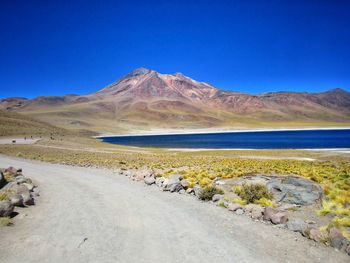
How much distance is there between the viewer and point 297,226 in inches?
360

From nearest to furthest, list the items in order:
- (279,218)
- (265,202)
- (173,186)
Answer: (279,218) → (265,202) → (173,186)

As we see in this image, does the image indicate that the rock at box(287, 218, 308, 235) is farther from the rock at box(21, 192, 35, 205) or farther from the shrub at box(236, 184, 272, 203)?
the rock at box(21, 192, 35, 205)

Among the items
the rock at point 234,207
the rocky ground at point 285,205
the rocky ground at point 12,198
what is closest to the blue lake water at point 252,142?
the rocky ground at point 285,205

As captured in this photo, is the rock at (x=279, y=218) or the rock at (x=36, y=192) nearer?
the rock at (x=279, y=218)

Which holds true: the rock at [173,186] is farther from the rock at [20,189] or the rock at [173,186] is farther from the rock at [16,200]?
the rock at [16,200]

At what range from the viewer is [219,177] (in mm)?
18500

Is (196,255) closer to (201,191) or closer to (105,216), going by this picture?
(105,216)

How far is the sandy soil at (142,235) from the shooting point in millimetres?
7418

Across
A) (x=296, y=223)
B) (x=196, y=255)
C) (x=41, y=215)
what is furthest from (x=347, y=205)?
(x=41, y=215)

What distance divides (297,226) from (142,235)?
15.5 feet

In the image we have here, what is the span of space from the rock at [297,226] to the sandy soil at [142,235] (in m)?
0.25

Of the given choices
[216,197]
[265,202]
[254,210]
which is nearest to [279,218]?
[254,210]

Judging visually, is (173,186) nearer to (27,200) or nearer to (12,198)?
(27,200)

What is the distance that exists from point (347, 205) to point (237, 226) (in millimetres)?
5172
